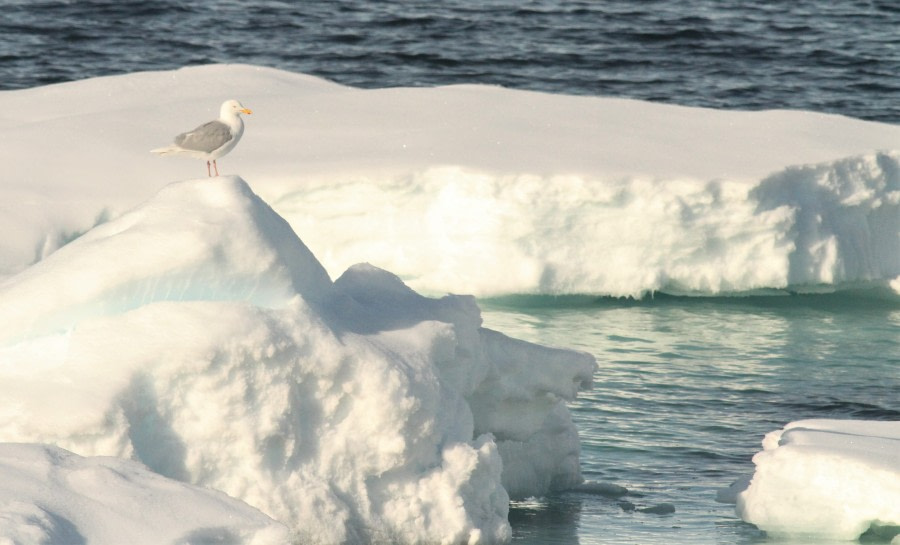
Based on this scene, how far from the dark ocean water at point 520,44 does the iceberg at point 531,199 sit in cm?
1029

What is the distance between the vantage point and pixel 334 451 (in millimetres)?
6348

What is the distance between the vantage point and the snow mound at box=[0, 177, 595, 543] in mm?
6105

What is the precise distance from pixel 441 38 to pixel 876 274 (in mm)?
15698

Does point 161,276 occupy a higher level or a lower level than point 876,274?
higher

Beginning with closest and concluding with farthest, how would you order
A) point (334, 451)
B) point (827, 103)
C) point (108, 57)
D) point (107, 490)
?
point (107, 490) < point (334, 451) < point (827, 103) < point (108, 57)

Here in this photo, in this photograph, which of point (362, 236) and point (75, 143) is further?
point (75, 143)

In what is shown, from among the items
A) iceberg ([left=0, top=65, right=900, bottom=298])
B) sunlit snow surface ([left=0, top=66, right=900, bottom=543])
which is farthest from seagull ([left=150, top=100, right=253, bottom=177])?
iceberg ([left=0, top=65, right=900, bottom=298])

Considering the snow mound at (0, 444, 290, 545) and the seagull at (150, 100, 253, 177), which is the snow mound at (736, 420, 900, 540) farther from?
the seagull at (150, 100, 253, 177)

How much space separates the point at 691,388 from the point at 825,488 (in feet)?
11.6

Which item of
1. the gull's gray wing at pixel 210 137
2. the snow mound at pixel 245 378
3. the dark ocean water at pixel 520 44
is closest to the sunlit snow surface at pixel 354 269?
the snow mound at pixel 245 378

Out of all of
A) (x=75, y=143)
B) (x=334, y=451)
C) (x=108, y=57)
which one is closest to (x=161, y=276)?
(x=334, y=451)

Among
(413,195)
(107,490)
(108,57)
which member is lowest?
(108,57)

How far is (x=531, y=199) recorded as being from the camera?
1197cm

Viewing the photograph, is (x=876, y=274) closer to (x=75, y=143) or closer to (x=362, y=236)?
(x=362, y=236)
